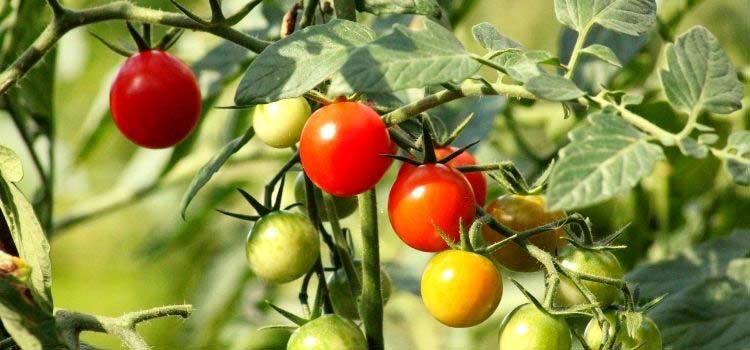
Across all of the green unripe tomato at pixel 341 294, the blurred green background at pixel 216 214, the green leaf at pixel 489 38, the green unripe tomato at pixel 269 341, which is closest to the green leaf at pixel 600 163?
the green leaf at pixel 489 38

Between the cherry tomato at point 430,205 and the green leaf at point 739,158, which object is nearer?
the green leaf at point 739,158

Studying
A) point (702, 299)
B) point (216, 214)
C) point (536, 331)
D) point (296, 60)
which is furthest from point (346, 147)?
point (216, 214)

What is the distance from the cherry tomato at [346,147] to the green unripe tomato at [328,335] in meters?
0.10

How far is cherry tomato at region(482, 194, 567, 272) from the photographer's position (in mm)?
804

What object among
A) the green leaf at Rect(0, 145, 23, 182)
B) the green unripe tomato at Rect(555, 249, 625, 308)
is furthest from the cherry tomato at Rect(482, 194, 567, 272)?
the green leaf at Rect(0, 145, 23, 182)

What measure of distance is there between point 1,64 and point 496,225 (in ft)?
2.18

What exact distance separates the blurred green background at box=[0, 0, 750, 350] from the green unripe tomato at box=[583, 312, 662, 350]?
450 mm

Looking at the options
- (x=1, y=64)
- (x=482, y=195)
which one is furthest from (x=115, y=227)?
(x=482, y=195)

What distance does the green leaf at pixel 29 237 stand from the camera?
0.71 m

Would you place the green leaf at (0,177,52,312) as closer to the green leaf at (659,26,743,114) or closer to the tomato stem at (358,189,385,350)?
the tomato stem at (358,189,385,350)

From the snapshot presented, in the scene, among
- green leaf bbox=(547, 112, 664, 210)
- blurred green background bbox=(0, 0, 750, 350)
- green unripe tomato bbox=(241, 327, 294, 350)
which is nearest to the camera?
green leaf bbox=(547, 112, 664, 210)

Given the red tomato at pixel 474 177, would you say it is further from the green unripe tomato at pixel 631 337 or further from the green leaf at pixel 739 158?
the green leaf at pixel 739 158

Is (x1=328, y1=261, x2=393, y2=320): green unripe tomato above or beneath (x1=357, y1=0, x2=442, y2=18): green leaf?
beneath

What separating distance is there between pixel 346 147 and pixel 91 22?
217mm
